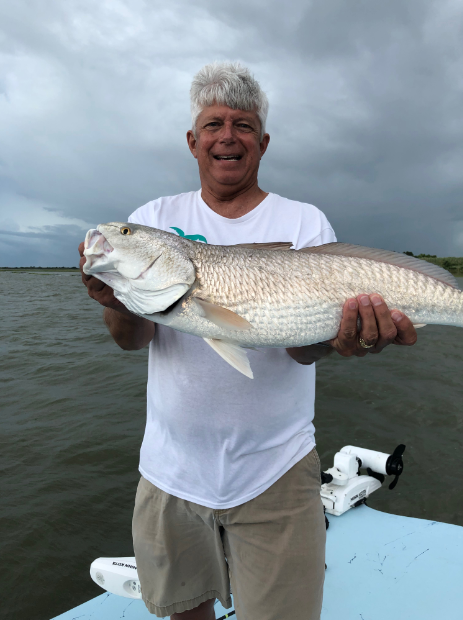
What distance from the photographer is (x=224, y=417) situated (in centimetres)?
239

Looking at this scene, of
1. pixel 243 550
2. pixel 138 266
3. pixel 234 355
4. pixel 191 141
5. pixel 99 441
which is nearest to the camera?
pixel 234 355

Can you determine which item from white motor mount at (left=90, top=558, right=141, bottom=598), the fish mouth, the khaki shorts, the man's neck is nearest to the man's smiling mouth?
the man's neck

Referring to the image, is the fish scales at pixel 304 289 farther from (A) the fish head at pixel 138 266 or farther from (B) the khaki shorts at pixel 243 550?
(B) the khaki shorts at pixel 243 550

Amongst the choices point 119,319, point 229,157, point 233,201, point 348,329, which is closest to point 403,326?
point 348,329

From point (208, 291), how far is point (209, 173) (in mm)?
877

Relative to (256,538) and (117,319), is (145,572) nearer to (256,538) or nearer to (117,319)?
(256,538)

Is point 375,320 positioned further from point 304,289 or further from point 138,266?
point 138,266

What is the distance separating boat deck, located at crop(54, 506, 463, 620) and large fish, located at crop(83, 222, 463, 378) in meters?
2.45

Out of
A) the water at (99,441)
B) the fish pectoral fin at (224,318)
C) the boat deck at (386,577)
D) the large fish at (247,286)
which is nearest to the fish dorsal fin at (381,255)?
the large fish at (247,286)

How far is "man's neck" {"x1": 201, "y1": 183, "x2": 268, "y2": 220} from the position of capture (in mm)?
2703

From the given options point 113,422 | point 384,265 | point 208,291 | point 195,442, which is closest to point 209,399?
point 195,442

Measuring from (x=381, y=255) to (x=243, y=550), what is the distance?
1.99 metres

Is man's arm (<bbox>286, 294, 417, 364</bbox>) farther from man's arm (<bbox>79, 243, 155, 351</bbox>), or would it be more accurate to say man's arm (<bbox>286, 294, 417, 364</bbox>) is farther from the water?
the water

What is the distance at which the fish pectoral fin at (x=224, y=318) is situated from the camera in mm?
2199
